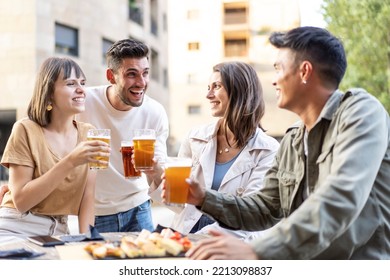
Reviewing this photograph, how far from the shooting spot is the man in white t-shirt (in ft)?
9.52

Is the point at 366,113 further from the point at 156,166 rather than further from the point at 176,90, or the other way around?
the point at 176,90

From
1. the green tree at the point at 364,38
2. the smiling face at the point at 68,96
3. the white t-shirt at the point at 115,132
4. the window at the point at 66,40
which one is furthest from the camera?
the window at the point at 66,40

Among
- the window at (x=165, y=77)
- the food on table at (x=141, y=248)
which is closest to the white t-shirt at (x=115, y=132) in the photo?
the food on table at (x=141, y=248)

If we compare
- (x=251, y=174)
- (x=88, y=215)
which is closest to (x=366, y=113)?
(x=251, y=174)

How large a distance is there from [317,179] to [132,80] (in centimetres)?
139

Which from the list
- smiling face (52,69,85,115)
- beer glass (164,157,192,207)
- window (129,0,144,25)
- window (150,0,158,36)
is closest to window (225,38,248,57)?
window (150,0,158,36)

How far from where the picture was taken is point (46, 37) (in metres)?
12.2

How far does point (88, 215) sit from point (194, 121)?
64.8 feet

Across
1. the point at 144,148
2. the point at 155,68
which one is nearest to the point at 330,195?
the point at 144,148

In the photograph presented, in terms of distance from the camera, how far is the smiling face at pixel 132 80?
2879 millimetres

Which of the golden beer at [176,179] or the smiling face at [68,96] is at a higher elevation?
the smiling face at [68,96]

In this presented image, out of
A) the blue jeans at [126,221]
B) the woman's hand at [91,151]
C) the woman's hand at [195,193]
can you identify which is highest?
the woman's hand at [91,151]

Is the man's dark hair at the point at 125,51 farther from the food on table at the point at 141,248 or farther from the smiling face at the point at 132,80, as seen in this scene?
the food on table at the point at 141,248

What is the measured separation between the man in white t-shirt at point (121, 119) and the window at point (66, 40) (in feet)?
32.6
